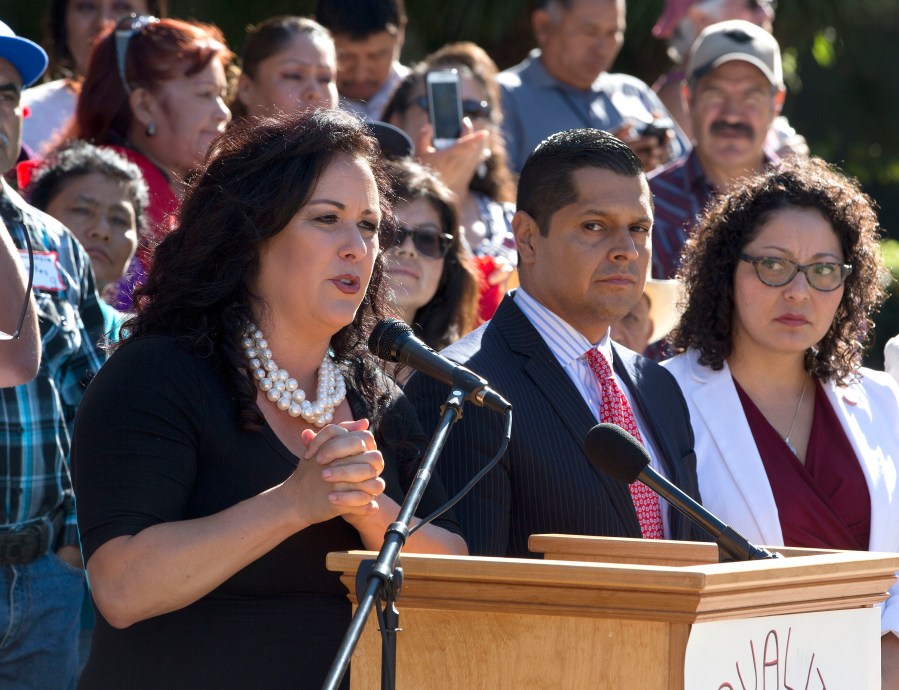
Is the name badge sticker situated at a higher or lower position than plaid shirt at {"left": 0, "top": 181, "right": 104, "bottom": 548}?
higher

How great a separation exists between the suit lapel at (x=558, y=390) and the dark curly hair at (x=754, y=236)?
0.84 m

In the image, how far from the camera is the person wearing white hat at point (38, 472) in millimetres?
3750

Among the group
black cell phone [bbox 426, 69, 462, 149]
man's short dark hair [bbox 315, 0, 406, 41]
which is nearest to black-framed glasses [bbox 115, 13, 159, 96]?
black cell phone [bbox 426, 69, 462, 149]

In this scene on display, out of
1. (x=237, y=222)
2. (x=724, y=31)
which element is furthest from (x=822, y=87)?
(x=237, y=222)

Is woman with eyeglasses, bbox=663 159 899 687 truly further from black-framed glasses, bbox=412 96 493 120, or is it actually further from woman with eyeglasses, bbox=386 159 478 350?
black-framed glasses, bbox=412 96 493 120

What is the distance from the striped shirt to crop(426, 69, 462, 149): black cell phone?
2258 millimetres

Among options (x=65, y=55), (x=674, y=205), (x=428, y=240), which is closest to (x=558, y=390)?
(x=428, y=240)

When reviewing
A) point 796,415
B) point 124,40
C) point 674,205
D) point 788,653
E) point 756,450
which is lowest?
point 788,653

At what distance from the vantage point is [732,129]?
6.32 m

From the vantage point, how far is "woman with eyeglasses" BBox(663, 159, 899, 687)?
4199mm

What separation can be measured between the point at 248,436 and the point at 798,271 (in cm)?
221


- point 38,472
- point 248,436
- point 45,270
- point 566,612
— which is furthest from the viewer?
point 45,270

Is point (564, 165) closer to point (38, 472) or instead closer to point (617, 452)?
point (617, 452)

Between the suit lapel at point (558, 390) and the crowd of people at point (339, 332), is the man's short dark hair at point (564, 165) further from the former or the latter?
the suit lapel at point (558, 390)
